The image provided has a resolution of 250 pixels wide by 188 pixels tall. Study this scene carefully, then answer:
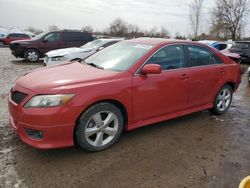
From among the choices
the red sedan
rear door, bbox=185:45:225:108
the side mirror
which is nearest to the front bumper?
the red sedan

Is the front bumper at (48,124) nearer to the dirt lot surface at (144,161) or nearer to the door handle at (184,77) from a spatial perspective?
the dirt lot surface at (144,161)

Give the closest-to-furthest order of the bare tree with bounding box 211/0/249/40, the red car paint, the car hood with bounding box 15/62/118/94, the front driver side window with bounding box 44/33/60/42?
the car hood with bounding box 15/62/118/94 → the front driver side window with bounding box 44/33/60/42 → the red car paint → the bare tree with bounding box 211/0/249/40

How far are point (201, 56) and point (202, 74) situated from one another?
38 centimetres

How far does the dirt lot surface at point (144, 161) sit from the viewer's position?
3.06 metres

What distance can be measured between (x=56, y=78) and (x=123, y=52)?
134cm

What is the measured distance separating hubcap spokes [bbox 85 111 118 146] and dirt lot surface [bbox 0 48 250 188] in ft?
0.57

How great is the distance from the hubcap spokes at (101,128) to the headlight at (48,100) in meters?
0.47

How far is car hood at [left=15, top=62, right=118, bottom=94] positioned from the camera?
337 centimetres

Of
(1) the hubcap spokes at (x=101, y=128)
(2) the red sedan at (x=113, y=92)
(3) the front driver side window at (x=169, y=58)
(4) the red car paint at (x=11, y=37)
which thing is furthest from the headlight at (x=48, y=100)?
(4) the red car paint at (x=11, y=37)

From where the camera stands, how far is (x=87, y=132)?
3.53 meters

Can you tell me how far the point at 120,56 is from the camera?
4371 millimetres

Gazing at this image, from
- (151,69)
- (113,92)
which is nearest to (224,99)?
(151,69)

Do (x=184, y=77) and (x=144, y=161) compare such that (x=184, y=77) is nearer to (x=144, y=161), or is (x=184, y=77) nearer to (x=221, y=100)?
(x=221, y=100)

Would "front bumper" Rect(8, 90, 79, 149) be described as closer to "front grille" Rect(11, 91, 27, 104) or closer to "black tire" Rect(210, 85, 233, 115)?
"front grille" Rect(11, 91, 27, 104)
